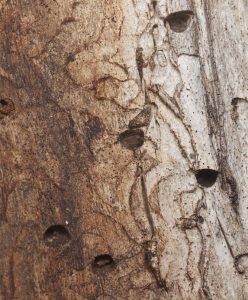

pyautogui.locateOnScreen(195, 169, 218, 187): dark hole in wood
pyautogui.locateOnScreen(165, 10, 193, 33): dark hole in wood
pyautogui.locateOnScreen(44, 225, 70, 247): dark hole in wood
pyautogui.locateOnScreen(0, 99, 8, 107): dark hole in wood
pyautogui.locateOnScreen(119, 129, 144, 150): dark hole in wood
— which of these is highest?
pyautogui.locateOnScreen(165, 10, 193, 33): dark hole in wood

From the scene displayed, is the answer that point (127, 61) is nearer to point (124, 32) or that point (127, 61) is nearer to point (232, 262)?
point (124, 32)

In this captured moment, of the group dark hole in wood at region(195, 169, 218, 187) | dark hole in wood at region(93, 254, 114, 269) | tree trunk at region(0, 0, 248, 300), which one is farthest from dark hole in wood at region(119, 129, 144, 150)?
dark hole in wood at region(93, 254, 114, 269)

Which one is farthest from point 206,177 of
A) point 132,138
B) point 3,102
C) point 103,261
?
point 3,102

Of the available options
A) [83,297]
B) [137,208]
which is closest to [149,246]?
[137,208]

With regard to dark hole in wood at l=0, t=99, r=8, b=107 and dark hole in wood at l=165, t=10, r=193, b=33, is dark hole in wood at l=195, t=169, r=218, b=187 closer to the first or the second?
dark hole in wood at l=165, t=10, r=193, b=33

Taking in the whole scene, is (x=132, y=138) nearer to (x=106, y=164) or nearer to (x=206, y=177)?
(x=106, y=164)
